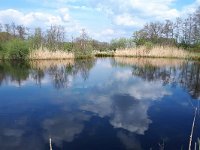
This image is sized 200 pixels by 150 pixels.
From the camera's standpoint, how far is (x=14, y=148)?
5.52 meters

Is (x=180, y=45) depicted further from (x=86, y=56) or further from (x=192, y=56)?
(x=86, y=56)

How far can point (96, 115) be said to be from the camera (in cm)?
787

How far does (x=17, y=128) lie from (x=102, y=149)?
220cm

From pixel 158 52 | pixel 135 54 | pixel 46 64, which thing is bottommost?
pixel 46 64

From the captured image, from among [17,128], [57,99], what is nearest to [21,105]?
[57,99]

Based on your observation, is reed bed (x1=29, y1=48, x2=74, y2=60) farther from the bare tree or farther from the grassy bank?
the bare tree

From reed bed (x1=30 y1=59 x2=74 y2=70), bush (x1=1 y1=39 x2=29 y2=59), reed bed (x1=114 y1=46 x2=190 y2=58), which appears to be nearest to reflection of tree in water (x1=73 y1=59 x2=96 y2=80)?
reed bed (x1=30 y1=59 x2=74 y2=70)

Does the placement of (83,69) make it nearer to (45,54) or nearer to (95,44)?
(45,54)

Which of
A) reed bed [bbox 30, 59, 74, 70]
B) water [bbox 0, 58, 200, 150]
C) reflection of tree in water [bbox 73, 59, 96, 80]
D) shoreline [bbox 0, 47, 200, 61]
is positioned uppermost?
shoreline [bbox 0, 47, 200, 61]

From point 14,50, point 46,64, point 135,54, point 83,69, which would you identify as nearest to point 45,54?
point 14,50

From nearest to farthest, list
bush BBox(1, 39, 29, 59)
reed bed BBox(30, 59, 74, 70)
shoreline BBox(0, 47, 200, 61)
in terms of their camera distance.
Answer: reed bed BBox(30, 59, 74, 70) < bush BBox(1, 39, 29, 59) < shoreline BBox(0, 47, 200, 61)

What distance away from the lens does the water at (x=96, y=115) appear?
5.89 meters

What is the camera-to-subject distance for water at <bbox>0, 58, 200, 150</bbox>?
589cm

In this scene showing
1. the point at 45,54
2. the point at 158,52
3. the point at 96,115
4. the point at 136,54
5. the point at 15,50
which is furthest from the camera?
the point at 136,54
